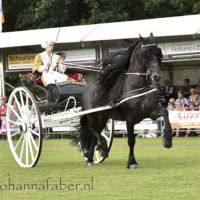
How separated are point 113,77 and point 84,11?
22407 mm

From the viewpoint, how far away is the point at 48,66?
42.9ft

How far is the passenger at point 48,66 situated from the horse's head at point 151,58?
214 centimetres

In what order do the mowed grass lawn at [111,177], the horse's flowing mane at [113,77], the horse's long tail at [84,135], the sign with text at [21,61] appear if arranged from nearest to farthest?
1. the mowed grass lawn at [111,177]
2. the horse's flowing mane at [113,77]
3. the horse's long tail at [84,135]
4. the sign with text at [21,61]

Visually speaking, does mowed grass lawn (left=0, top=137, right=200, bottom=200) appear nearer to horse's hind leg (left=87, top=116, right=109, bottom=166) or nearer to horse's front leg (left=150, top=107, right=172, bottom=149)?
horse's hind leg (left=87, top=116, right=109, bottom=166)

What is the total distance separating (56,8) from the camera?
33.2 metres

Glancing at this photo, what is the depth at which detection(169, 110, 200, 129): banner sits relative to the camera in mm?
20844

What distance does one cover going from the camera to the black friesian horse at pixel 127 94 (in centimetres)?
1143

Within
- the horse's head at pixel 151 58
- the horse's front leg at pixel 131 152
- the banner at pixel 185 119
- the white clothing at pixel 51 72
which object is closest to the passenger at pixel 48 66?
the white clothing at pixel 51 72

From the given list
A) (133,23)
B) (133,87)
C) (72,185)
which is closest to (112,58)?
(133,87)

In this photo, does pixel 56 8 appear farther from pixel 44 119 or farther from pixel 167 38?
pixel 44 119

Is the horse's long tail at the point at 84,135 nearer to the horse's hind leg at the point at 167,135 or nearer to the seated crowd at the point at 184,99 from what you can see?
the horse's hind leg at the point at 167,135

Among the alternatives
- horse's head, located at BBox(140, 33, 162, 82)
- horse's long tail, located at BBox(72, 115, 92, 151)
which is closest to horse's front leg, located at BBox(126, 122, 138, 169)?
horse's head, located at BBox(140, 33, 162, 82)

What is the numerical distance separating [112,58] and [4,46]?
40.6ft

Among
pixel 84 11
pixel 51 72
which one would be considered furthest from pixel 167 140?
pixel 84 11
